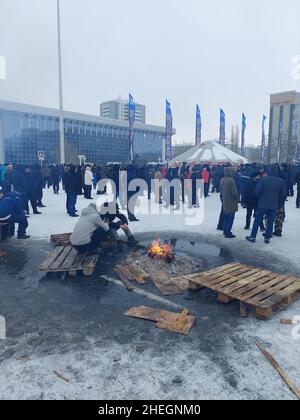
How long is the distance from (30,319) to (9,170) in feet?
29.3

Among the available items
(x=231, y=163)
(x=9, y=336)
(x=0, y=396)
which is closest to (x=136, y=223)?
(x=9, y=336)

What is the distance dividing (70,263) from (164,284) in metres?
2.04

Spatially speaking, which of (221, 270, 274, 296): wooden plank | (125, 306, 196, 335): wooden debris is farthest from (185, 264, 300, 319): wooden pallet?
(125, 306, 196, 335): wooden debris

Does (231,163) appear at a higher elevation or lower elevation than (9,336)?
higher

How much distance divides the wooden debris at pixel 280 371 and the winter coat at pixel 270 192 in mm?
5285

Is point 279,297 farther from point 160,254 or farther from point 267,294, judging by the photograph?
point 160,254

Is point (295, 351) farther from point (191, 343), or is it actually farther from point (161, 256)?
point (161, 256)

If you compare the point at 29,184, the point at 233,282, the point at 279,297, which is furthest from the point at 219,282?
the point at 29,184

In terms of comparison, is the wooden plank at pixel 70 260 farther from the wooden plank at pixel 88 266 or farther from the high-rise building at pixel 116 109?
the high-rise building at pixel 116 109

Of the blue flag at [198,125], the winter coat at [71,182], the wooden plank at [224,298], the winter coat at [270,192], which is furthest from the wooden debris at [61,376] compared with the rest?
the blue flag at [198,125]

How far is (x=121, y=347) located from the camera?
4.00m

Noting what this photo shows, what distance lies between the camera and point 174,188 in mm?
15859

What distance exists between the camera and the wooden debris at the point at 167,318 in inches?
175
